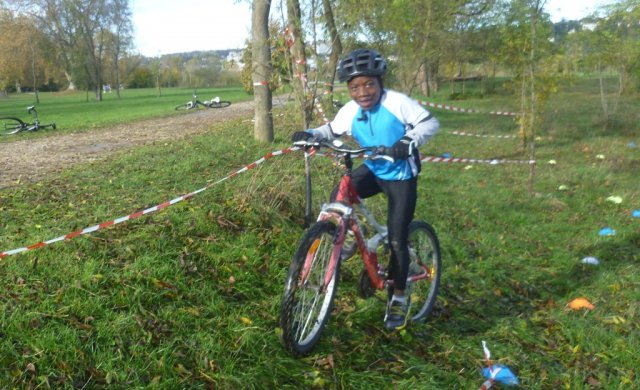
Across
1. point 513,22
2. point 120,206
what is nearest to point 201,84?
point 513,22

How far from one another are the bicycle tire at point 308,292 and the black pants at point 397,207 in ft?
1.54

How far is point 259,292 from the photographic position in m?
4.82

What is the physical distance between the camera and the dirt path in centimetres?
912

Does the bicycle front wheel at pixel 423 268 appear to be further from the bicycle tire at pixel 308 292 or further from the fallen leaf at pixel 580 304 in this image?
the fallen leaf at pixel 580 304

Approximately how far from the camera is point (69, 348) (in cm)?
350

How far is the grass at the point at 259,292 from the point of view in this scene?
3.63m

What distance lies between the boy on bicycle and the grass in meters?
0.85

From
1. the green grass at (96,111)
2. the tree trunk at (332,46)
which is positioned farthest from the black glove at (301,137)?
the green grass at (96,111)

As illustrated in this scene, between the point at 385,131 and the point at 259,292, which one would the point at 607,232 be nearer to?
the point at 385,131

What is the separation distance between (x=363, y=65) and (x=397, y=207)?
1100 millimetres

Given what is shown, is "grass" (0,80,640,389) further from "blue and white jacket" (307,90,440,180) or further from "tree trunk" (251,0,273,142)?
"tree trunk" (251,0,273,142)

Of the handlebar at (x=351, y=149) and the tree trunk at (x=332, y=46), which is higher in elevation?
the tree trunk at (x=332, y=46)

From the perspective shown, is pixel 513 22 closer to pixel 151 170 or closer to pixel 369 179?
pixel 151 170

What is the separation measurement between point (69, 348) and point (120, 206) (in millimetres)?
3151
